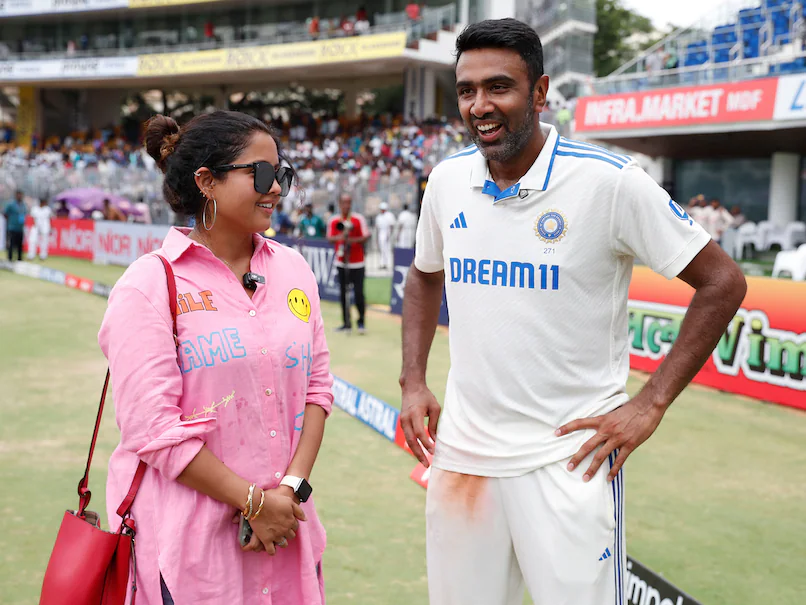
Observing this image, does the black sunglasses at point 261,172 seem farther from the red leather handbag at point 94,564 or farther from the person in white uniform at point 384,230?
the person in white uniform at point 384,230

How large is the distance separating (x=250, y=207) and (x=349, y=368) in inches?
301

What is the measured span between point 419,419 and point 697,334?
3.04 ft

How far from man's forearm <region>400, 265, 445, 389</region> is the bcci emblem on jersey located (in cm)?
61

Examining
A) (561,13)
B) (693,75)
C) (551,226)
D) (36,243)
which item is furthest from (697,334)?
(561,13)

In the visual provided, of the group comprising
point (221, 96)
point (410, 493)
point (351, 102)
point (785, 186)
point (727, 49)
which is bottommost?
point (410, 493)

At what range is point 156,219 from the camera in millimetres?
30672

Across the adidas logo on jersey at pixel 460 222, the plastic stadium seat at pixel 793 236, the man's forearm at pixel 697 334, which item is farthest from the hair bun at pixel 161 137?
the plastic stadium seat at pixel 793 236

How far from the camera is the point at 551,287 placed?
2.45 m

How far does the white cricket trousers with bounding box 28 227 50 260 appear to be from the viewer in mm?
23672

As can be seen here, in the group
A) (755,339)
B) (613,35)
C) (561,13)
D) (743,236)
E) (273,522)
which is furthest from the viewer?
(613,35)

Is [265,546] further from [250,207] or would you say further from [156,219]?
[156,219]

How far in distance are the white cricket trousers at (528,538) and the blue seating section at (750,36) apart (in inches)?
821

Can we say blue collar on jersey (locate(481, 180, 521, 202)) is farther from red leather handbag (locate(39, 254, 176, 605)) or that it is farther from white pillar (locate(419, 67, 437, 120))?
white pillar (locate(419, 67, 437, 120))

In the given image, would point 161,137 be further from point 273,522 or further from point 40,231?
point 40,231
